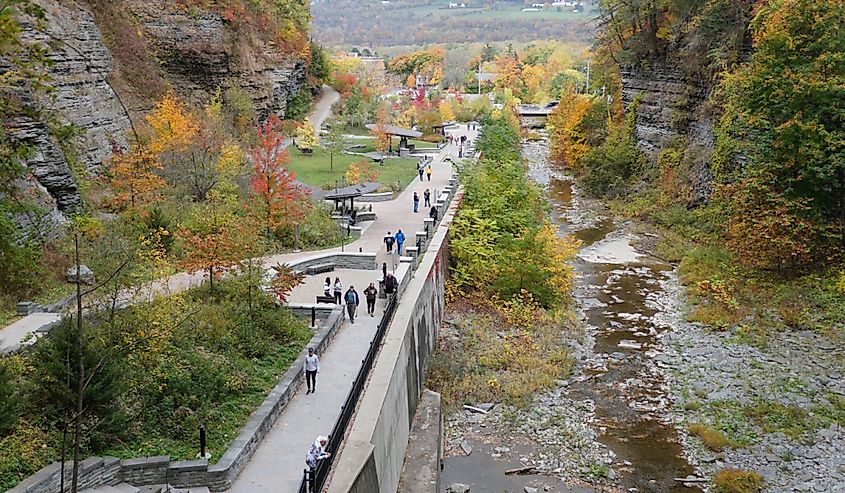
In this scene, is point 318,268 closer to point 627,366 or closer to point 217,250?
point 217,250

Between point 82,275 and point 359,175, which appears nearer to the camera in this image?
point 82,275

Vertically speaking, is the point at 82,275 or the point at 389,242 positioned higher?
the point at 82,275

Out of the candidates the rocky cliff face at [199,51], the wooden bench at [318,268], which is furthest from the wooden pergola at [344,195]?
the rocky cliff face at [199,51]

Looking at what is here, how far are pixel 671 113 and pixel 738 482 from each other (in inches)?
1191

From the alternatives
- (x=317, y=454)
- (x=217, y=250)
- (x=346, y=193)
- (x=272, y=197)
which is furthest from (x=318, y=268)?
(x=317, y=454)

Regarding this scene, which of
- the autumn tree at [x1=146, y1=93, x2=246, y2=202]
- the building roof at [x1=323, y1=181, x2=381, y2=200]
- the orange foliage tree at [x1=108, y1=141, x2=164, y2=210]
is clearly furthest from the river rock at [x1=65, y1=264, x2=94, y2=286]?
the building roof at [x1=323, y1=181, x2=381, y2=200]

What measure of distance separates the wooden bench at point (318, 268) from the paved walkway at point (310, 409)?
31cm

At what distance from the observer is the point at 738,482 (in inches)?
623

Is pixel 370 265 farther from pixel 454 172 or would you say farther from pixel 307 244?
pixel 454 172

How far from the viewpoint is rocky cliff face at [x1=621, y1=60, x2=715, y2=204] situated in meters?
37.1

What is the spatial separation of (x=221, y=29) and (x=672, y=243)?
29040mm

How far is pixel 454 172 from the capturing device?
41.7 meters

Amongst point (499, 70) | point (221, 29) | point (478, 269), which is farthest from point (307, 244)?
point (499, 70)

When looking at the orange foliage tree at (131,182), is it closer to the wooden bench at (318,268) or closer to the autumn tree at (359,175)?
the wooden bench at (318,268)
